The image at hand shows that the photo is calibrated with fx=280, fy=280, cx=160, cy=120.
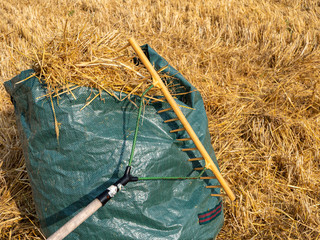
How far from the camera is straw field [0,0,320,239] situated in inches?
66.3

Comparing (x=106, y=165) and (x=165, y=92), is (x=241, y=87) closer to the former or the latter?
(x=165, y=92)

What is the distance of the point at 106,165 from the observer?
122 cm

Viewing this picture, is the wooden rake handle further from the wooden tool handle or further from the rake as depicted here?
the wooden tool handle

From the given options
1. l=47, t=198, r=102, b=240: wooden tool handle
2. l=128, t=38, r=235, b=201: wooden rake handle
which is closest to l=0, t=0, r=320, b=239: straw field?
l=128, t=38, r=235, b=201: wooden rake handle

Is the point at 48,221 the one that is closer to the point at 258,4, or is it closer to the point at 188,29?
the point at 188,29

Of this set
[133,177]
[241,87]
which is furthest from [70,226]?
[241,87]

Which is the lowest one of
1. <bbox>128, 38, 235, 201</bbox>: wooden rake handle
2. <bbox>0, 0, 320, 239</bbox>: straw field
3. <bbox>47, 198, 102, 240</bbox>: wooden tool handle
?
<bbox>0, 0, 320, 239</bbox>: straw field

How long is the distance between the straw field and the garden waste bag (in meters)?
0.33

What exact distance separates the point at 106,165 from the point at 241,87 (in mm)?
1750

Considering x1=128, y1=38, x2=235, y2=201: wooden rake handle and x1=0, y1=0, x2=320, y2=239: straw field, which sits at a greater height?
x1=128, y1=38, x2=235, y2=201: wooden rake handle

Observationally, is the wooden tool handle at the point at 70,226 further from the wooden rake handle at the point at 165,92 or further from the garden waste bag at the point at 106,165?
the wooden rake handle at the point at 165,92

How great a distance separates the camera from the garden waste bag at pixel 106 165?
122 cm

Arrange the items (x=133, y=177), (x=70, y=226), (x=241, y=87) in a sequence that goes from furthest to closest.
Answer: (x=241, y=87) < (x=133, y=177) < (x=70, y=226)

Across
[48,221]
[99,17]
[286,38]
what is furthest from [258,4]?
[48,221]
